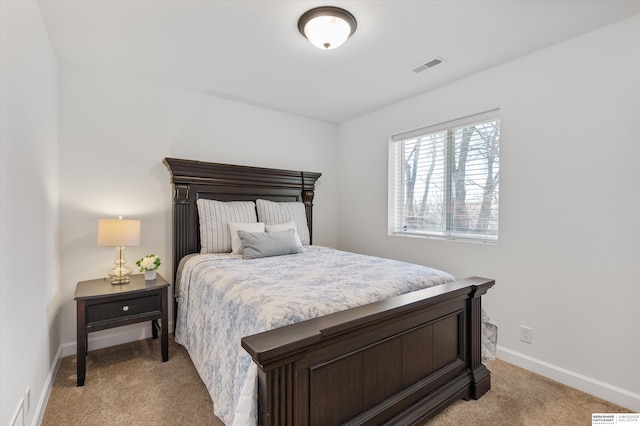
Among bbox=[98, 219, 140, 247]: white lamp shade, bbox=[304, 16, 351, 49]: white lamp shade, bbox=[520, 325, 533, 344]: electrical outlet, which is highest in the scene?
bbox=[304, 16, 351, 49]: white lamp shade

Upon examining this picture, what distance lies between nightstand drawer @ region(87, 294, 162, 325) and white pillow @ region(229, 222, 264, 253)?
2.46 feet

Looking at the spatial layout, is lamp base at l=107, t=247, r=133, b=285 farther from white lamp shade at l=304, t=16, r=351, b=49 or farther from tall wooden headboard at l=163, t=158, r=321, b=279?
white lamp shade at l=304, t=16, r=351, b=49

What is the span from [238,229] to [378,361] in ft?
6.08

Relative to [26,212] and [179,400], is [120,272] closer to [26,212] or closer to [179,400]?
[26,212]

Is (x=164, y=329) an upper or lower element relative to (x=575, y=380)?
upper

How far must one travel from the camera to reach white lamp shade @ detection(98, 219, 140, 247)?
2402 mm

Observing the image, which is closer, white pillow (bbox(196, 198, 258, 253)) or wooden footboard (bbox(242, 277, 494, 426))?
wooden footboard (bbox(242, 277, 494, 426))

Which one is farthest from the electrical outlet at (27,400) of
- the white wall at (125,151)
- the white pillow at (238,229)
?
the white pillow at (238,229)

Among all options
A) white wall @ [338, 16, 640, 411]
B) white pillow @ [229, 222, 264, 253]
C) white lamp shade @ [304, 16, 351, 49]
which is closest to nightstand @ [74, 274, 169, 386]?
white pillow @ [229, 222, 264, 253]

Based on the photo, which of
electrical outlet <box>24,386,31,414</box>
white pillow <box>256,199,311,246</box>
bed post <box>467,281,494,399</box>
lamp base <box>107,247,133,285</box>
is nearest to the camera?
electrical outlet <box>24,386,31,414</box>

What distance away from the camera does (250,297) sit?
158 centimetres

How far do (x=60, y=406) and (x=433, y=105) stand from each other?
3.77 meters

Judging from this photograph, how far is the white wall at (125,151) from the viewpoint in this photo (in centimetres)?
261

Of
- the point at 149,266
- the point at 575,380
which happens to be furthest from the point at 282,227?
the point at 575,380
